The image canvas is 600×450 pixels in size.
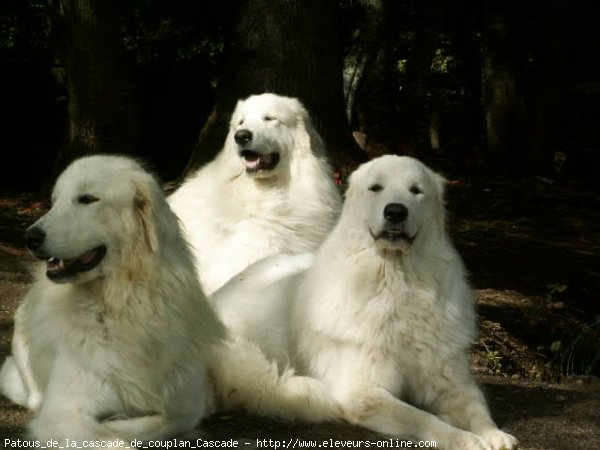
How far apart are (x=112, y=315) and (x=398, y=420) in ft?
4.74

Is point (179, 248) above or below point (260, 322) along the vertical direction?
above

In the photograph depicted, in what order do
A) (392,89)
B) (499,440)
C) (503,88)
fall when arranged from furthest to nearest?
(503,88), (392,89), (499,440)

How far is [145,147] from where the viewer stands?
46.0 feet

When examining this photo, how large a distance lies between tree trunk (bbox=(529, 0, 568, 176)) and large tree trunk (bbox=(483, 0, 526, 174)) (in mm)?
653

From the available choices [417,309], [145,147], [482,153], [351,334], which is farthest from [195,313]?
[482,153]

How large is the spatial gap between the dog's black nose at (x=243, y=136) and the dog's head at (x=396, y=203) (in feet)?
5.61

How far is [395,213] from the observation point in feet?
15.4

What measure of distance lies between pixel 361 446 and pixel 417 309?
32.6 inches

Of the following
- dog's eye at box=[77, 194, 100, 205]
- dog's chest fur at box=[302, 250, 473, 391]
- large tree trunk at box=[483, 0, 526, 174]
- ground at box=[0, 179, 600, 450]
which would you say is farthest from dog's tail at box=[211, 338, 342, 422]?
large tree trunk at box=[483, 0, 526, 174]

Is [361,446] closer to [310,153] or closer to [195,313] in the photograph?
[195,313]

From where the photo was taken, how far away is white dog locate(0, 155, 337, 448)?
3.98 meters

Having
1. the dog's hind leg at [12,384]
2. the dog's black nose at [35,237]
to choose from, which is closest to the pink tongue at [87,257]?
the dog's black nose at [35,237]

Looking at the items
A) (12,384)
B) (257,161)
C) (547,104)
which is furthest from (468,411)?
(547,104)

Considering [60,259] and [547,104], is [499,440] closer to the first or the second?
[60,259]
